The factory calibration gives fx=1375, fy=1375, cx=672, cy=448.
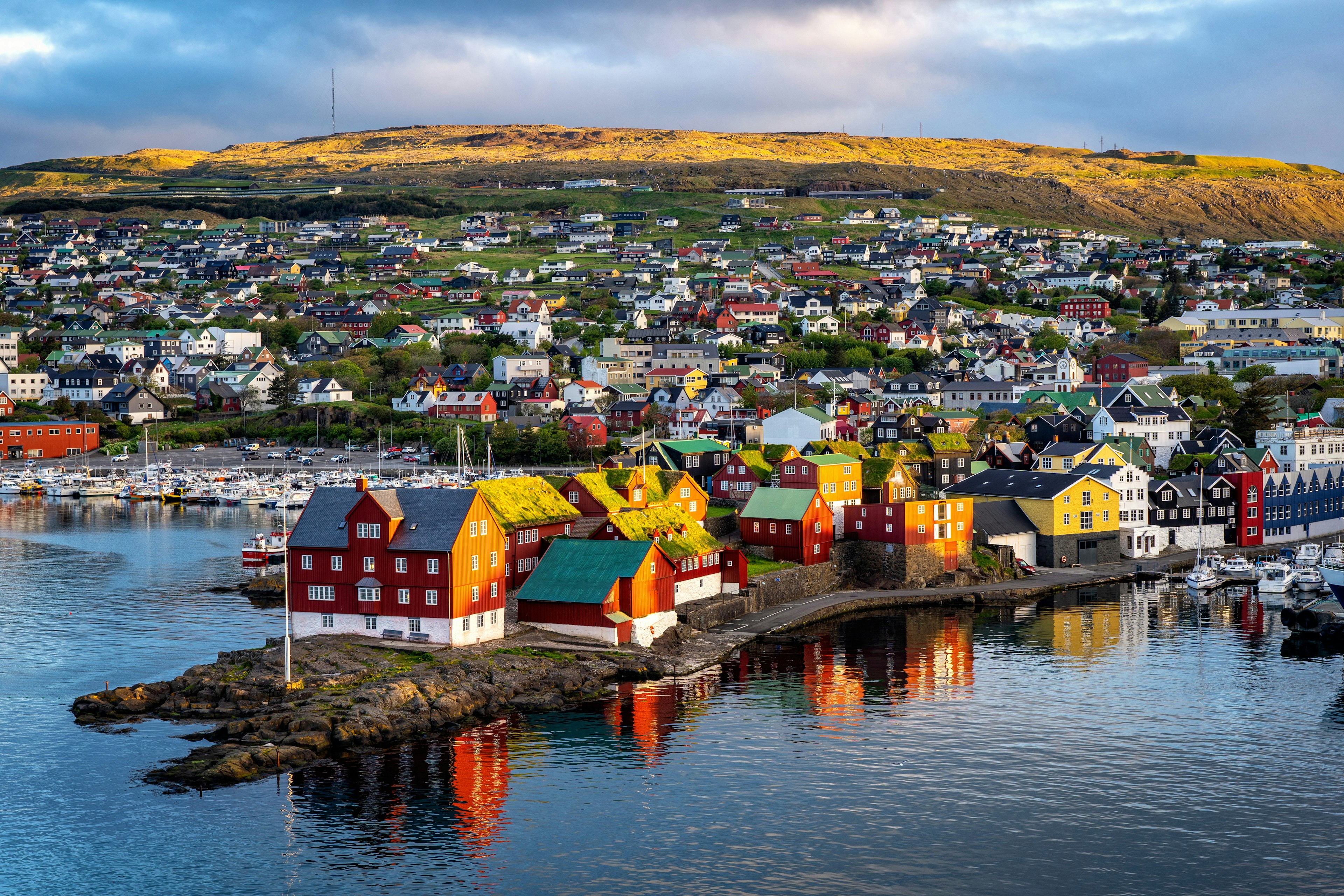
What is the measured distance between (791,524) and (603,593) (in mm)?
12128

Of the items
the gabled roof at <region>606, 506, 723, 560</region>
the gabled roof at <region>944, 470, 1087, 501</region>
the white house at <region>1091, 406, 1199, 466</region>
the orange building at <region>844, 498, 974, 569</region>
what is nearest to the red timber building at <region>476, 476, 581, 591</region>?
the gabled roof at <region>606, 506, 723, 560</region>

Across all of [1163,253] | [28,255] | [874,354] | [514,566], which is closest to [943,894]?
[514,566]

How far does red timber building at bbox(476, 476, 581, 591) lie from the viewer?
3769 cm

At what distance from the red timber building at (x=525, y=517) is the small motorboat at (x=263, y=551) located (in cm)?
1431

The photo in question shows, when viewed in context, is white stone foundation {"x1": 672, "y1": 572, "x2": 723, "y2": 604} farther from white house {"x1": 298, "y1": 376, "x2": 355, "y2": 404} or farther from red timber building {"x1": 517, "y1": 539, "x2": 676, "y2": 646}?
white house {"x1": 298, "y1": 376, "x2": 355, "y2": 404}

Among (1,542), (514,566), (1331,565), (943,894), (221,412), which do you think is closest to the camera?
(943,894)

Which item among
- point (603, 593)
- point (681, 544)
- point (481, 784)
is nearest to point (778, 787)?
point (481, 784)

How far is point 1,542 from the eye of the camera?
189 ft

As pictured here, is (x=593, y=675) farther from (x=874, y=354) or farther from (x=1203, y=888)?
(x=874, y=354)

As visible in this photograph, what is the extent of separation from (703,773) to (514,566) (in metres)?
12.6

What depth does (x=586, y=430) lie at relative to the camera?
8050 centimetres

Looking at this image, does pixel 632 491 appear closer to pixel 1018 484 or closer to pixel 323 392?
pixel 1018 484

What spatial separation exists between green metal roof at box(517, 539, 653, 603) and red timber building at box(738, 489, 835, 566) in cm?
1041

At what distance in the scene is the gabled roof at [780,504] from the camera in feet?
149
